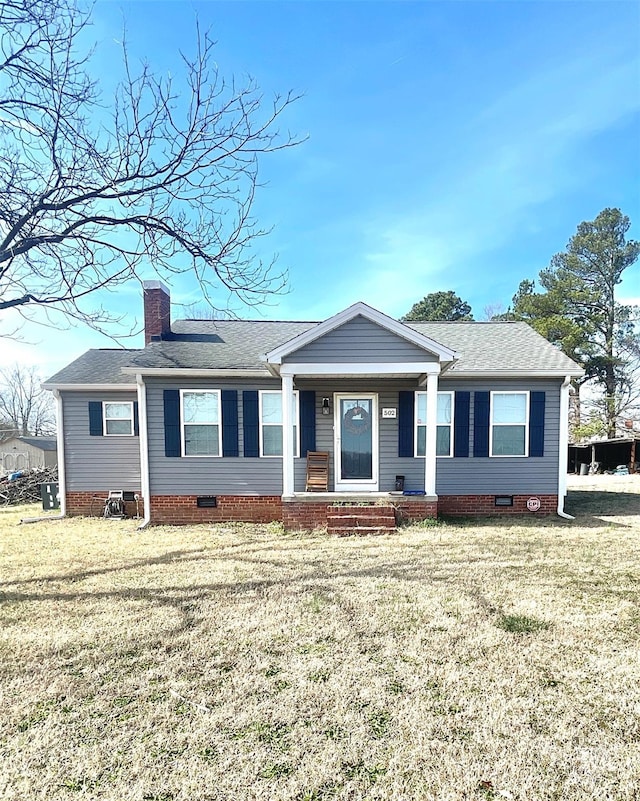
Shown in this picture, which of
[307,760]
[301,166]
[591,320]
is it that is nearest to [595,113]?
[301,166]

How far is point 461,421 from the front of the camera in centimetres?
860

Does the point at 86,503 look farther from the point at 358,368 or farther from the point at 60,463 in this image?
the point at 358,368

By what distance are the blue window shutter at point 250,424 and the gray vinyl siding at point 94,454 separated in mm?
2723

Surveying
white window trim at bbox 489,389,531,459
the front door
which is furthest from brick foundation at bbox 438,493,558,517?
the front door

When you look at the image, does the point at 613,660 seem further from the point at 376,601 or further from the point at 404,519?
the point at 404,519

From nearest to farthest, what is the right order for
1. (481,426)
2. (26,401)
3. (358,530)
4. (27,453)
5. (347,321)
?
1. (358,530)
2. (347,321)
3. (481,426)
4. (27,453)
5. (26,401)

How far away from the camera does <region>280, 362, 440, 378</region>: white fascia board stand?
24.5ft

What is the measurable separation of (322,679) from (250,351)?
7177 mm

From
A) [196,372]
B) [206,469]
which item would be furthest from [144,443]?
[196,372]

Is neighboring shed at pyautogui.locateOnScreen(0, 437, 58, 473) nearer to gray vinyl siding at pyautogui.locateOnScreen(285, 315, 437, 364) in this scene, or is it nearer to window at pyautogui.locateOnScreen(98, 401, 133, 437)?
window at pyautogui.locateOnScreen(98, 401, 133, 437)

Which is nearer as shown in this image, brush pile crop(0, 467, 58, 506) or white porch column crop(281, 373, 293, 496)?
white porch column crop(281, 373, 293, 496)

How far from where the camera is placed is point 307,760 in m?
2.16

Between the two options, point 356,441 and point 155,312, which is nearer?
point 356,441

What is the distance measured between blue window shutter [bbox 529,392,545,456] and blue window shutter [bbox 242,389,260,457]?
18.5 ft
